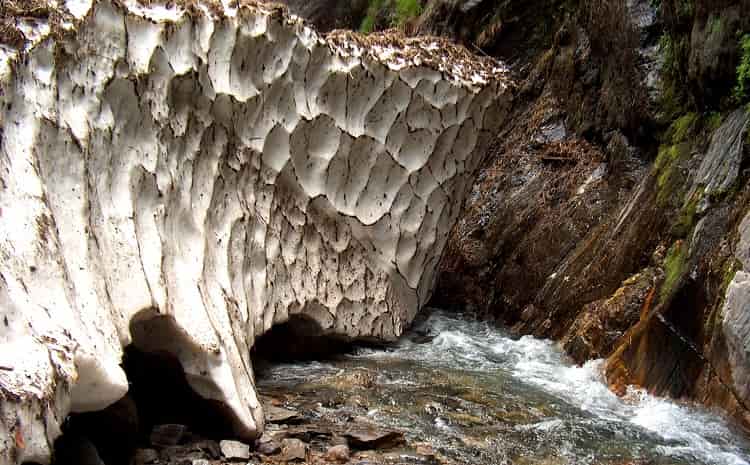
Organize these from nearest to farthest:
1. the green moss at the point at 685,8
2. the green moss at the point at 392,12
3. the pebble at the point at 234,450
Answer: the pebble at the point at 234,450, the green moss at the point at 685,8, the green moss at the point at 392,12

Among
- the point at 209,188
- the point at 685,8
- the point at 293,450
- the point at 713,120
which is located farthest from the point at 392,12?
the point at 293,450

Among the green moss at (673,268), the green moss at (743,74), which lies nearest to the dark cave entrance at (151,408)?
the green moss at (673,268)

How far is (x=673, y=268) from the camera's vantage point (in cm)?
612

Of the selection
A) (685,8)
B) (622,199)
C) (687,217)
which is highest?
(685,8)

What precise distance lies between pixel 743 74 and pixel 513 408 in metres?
3.23

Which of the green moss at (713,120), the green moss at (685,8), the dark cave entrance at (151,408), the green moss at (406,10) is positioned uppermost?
the green moss at (406,10)

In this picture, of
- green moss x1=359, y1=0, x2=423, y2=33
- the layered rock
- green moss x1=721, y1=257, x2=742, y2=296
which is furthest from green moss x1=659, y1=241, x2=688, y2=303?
green moss x1=359, y1=0, x2=423, y2=33

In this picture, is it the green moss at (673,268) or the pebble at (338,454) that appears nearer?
the pebble at (338,454)

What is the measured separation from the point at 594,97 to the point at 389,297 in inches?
147

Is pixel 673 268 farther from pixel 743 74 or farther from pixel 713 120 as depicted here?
pixel 743 74

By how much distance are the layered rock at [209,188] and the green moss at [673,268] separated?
294 centimetres

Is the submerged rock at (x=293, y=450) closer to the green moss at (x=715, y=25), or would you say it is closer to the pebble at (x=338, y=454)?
the pebble at (x=338, y=454)

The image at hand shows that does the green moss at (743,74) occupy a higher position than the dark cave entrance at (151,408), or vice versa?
the green moss at (743,74)

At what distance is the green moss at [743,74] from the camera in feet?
19.5
